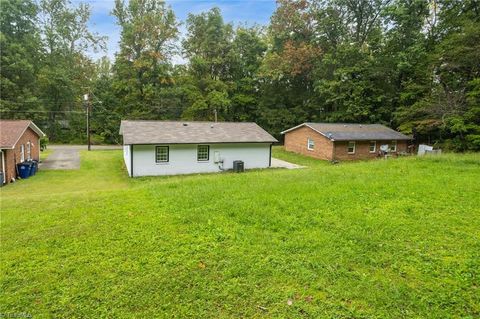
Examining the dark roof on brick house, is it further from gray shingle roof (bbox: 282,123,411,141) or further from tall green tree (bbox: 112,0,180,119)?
gray shingle roof (bbox: 282,123,411,141)

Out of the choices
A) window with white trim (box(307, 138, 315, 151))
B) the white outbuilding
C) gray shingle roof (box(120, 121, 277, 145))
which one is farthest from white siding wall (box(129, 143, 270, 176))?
window with white trim (box(307, 138, 315, 151))

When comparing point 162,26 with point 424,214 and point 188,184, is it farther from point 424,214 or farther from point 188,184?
point 424,214

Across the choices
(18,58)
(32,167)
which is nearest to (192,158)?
(32,167)

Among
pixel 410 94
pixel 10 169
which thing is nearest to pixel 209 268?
pixel 10 169

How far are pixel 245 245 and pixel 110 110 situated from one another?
34.1 meters

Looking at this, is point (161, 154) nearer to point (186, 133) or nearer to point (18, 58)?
point (186, 133)

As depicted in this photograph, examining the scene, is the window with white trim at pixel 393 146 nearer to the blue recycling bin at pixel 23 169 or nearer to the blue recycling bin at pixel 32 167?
the blue recycling bin at pixel 32 167

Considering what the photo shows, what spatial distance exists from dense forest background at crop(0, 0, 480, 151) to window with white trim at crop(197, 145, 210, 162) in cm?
1603

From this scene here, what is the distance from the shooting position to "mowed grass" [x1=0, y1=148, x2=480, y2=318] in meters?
3.23

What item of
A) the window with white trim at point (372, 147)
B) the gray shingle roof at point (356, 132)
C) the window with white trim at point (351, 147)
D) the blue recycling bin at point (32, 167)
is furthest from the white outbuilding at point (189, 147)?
the window with white trim at point (372, 147)

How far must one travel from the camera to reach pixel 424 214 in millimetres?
5688

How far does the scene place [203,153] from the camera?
17.1 m

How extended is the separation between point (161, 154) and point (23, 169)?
6.60 metres

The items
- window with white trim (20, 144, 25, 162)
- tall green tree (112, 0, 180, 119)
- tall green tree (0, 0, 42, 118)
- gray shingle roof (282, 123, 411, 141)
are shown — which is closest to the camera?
window with white trim (20, 144, 25, 162)
